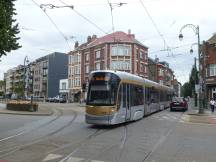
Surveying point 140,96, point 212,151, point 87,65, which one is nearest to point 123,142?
point 212,151

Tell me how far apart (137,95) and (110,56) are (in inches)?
2206

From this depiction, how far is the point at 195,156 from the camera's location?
10906 millimetres

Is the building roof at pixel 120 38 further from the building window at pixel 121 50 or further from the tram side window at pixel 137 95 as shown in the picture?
the tram side window at pixel 137 95

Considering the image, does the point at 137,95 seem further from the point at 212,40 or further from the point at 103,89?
the point at 212,40

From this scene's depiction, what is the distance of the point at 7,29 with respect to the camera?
14.1 meters

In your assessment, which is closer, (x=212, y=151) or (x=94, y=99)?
(x=212, y=151)

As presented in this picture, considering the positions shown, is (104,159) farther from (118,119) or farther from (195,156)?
(118,119)

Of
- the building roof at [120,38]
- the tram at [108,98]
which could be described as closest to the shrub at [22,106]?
the tram at [108,98]

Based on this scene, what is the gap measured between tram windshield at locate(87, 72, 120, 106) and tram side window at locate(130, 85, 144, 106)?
9.44 feet

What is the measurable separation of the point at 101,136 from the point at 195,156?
5.49 m

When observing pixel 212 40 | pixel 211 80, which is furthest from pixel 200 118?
pixel 212 40

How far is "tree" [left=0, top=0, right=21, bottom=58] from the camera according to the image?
13573 millimetres

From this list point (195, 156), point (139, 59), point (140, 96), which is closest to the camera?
point (195, 156)

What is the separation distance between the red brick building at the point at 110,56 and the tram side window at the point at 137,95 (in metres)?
48.4
